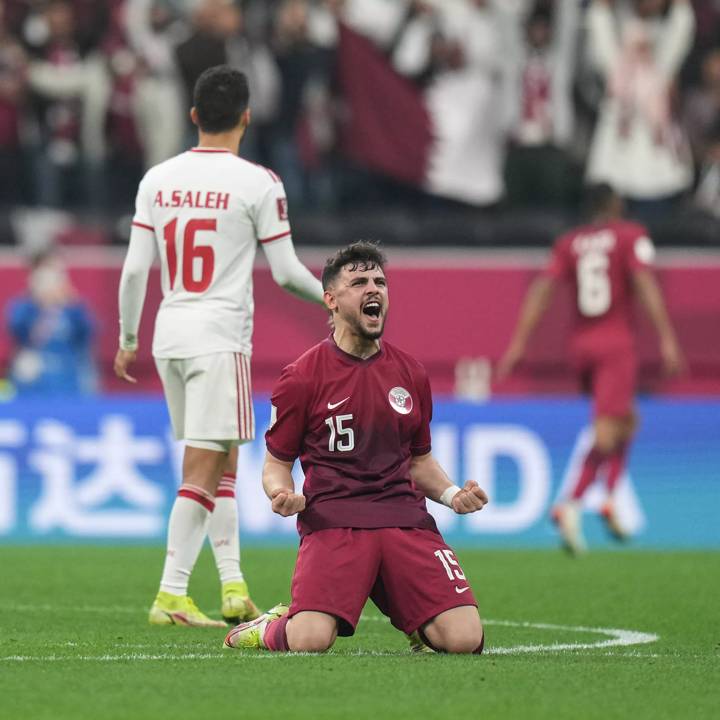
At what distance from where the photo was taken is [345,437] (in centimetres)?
651

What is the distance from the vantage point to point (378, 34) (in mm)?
15633

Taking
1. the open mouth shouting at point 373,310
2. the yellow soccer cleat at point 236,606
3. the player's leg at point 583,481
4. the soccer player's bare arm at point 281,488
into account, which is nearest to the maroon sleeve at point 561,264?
the player's leg at point 583,481

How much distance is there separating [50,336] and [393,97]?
11.7 feet

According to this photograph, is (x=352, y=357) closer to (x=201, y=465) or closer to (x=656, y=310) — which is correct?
(x=201, y=465)

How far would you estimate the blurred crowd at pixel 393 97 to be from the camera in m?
15.3

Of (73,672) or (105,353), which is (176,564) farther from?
(105,353)

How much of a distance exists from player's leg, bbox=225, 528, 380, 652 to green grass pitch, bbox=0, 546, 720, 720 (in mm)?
121

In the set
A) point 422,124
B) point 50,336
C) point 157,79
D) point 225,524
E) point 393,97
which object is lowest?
point 225,524

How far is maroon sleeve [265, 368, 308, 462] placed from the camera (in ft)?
21.2

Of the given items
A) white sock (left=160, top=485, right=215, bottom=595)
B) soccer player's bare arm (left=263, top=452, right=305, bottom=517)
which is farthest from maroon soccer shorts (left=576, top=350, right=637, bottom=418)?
soccer player's bare arm (left=263, top=452, right=305, bottom=517)

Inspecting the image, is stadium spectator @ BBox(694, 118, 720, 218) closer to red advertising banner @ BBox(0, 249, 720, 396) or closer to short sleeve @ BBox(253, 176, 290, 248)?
red advertising banner @ BBox(0, 249, 720, 396)

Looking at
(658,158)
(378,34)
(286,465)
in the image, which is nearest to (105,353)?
(378,34)

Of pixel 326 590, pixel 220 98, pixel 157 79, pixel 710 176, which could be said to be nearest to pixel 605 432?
pixel 710 176

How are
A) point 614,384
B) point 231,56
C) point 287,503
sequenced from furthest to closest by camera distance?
point 231,56
point 614,384
point 287,503
